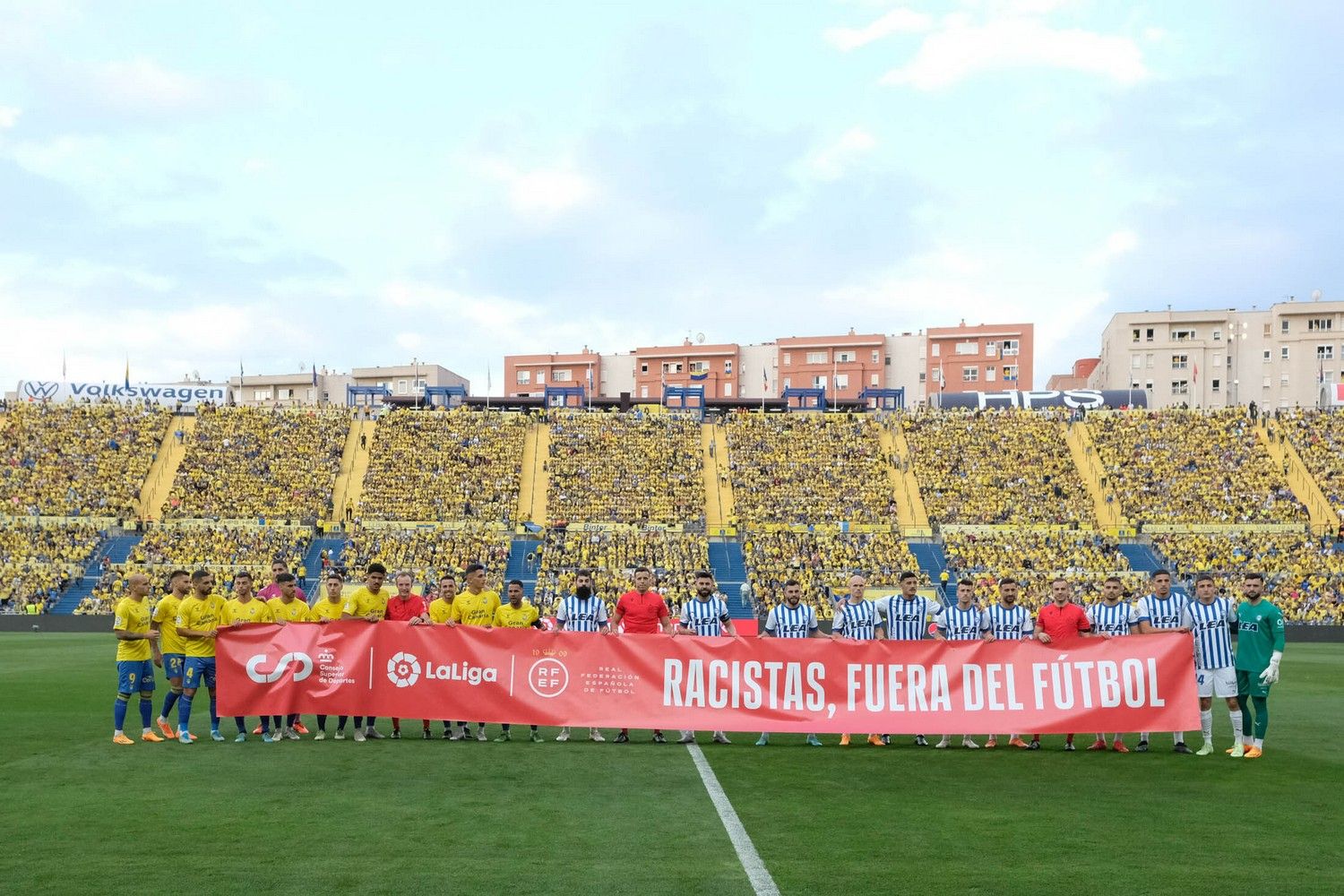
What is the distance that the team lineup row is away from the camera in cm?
1216

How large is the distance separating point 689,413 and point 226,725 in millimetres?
45668

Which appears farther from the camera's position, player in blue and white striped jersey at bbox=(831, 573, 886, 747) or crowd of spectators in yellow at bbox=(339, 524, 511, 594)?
crowd of spectators in yellow at bbox=(339, 524, 511, 594)

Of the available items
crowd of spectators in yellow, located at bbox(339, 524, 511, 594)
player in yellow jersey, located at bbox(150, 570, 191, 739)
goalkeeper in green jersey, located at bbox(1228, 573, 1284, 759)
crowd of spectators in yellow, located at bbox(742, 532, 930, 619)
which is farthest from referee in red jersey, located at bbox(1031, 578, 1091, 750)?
crowd of spectators in yellow, located at bbox(339, 524, 511, 594)

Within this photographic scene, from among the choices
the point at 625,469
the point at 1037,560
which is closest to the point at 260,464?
the point at 625,469

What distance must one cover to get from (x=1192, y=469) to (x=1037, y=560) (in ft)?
38.6

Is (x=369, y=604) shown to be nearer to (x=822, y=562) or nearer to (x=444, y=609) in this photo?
(x=444, y=609)

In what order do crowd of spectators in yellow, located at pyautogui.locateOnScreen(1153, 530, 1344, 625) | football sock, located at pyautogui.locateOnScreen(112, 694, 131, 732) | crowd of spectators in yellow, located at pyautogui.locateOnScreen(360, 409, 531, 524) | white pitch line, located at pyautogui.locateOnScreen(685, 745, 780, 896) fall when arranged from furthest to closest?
crowd of spectators in yellow, located at pyautogui.locateOnScreen(360, 409, 531, 524)
crowd of spectators in yellow, located at pyautogui.locateOnScreen(1153, 530, 1344, 625)
football sock, located at pyautogui.locateOnScreen(112, 694, 131, 732)
white pitch line, located at pyautogui.locateOnScreen(685, 745, 780, 896)

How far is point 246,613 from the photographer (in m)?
13.2

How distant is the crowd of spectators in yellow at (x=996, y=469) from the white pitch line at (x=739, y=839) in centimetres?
4047

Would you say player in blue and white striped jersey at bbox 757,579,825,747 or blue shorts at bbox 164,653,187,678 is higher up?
player in blue and white striped jersey at bbox 757,579,825,747

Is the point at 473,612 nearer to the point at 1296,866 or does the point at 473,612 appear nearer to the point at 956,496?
the point at 1296,866

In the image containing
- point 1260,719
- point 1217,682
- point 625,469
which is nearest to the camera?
point 1260,719

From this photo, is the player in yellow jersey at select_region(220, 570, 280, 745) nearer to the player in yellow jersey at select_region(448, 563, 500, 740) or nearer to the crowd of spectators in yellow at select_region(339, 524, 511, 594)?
the player in yellow jersey at select_region(448, 563, 500, 740)

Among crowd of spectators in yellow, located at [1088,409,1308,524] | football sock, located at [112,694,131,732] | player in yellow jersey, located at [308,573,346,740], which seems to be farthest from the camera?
crowd of spectators in yellow, located at [1088,409,1308,524]
